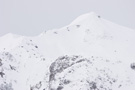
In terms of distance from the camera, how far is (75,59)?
47.2 metres

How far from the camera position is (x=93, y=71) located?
1692 inches

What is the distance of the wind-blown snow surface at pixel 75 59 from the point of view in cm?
4216

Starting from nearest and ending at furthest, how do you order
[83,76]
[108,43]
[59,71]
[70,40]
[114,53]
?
[83,76] → [59,71] → [114,53] → [108,43] → [70,40]

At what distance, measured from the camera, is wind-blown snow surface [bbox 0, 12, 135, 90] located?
4216 centimetres

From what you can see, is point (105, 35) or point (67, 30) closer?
point (105, 35)

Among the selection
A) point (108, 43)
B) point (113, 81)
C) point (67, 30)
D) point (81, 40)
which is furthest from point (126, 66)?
point (67, 30)

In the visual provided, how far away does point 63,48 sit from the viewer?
219 feet

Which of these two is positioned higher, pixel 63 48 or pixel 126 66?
pixel 63 48

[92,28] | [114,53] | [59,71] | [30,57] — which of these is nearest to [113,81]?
[59,71]

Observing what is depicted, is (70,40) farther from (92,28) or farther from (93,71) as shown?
(93,71)

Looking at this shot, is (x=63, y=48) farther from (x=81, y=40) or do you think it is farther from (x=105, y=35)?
(x=105, y=35)

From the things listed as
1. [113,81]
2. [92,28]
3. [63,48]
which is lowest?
[113,81]

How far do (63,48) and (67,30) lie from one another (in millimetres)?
9947

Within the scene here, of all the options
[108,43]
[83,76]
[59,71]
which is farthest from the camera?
[108,43]
